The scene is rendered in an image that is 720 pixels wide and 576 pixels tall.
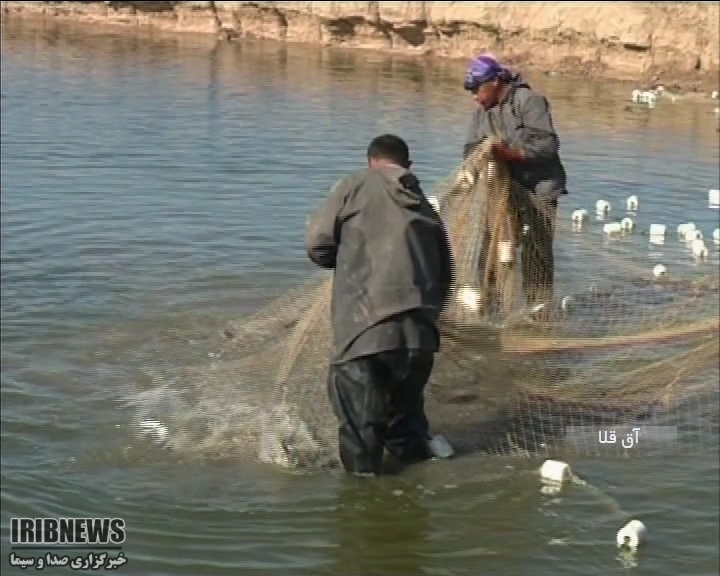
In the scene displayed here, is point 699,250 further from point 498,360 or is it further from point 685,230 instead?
point 498,360

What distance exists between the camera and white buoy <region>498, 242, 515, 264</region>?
756cm

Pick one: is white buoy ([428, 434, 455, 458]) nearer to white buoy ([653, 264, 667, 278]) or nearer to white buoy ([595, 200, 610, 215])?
white buoy ([653, 264, 667, 278])

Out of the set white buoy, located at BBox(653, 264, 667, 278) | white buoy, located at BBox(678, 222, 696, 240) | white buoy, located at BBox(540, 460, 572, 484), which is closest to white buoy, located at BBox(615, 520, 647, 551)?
white buoy, located at BBox(540, 460, 572, 484)

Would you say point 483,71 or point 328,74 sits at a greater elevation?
point 483,71

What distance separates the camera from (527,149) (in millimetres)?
7855

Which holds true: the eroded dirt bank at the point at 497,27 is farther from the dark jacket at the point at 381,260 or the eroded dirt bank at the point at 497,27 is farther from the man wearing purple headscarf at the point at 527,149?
the dark jacket at the point at 381,260

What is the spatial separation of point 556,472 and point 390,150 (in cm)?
180

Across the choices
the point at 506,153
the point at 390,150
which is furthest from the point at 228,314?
the point at 390,150

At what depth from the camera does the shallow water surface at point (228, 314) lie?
5.66 meters

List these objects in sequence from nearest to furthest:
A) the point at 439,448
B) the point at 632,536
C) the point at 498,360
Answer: the point at 632,536, the point at 439,448, the point at 498,360

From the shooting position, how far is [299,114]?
1983 cm

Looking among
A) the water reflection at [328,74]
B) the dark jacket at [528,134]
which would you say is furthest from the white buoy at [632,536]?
the water reflection at [328,74]

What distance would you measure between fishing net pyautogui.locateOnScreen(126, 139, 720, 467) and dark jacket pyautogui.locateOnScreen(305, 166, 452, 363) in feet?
2.23

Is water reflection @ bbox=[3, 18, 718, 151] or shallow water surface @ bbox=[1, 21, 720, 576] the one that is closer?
shallow water surface @ bbox=[1, 21, 720, 576]
